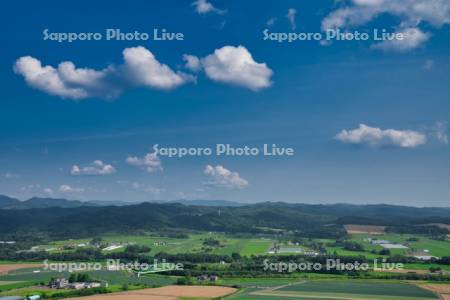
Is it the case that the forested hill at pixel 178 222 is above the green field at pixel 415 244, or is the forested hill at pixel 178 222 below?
above

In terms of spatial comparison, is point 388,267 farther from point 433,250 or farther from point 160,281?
point 160,281

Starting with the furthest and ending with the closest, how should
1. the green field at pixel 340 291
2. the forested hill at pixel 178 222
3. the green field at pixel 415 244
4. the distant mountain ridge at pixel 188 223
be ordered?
the forested hill at pixel 178 222 < the distant mountain ridge at pixel 188 223 < the green field at pixel 415 244 < the green field at pixel 340 291

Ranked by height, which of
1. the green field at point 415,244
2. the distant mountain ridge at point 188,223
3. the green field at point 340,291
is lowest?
the green field at point 340,291

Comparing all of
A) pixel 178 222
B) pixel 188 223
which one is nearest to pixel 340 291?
pixel 188 223

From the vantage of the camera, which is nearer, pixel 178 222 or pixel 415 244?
pixel 415 244

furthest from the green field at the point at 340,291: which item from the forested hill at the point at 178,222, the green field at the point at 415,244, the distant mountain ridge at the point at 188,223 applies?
the forested hill at the point at 178,222

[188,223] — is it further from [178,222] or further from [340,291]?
[340,291]

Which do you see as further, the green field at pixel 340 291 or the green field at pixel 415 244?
the green field at pixel 415 244

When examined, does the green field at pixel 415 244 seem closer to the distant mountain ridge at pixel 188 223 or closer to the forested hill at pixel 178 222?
the distant mountain ridge at pixel 188 223

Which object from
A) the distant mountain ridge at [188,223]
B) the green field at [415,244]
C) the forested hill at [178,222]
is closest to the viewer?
the green field at [415,244]

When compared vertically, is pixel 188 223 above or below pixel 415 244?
above

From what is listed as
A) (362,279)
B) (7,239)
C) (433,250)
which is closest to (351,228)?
(433,250)
